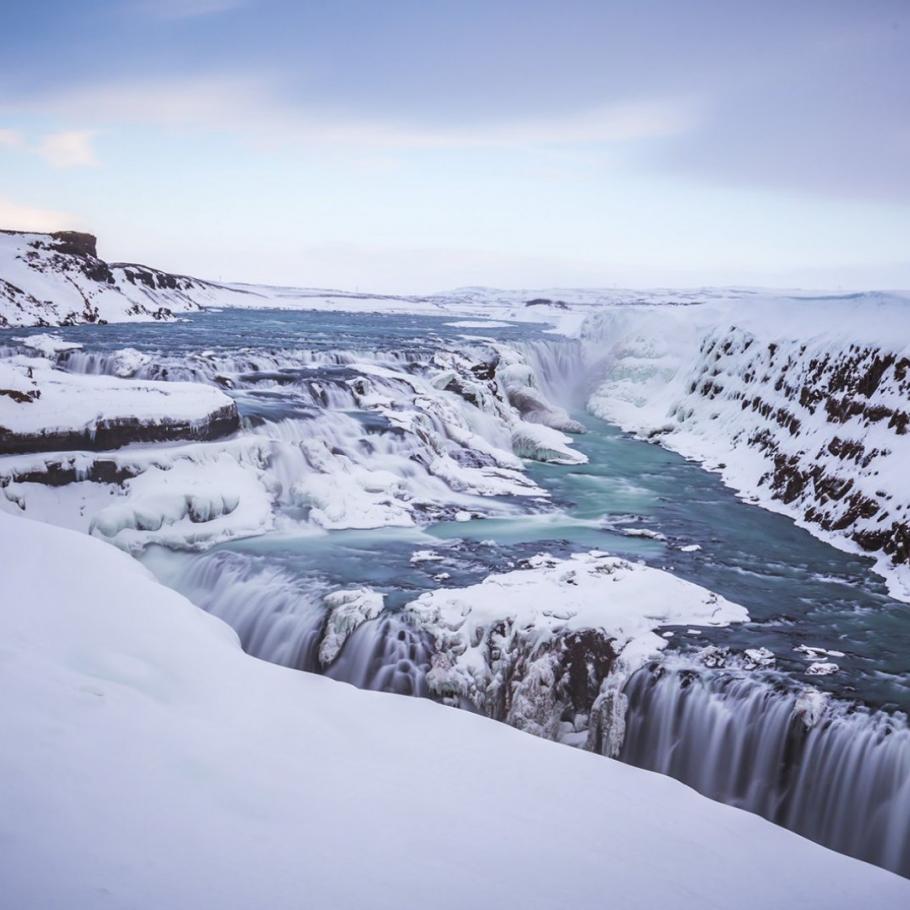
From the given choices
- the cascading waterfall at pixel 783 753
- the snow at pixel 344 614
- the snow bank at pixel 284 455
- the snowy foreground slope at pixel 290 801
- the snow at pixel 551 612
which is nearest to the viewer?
the snowy foreground slope at pixel 290 801

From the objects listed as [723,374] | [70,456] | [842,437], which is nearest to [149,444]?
[70,456]

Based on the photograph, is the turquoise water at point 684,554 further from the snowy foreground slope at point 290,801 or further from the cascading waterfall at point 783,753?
the snowy foreground slope at point 290,801

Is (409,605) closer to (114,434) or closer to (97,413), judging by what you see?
(114,434)

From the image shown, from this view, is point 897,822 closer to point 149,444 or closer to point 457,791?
point 457,791

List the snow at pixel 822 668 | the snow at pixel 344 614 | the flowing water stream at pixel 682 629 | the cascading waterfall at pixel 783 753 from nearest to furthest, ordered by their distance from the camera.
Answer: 1. the cascading waterfall at pixel 783 753
2. the flowing water stream at pixel 682 629
3. the snow at pixel 822 668
4. the snow at pixel 344 614

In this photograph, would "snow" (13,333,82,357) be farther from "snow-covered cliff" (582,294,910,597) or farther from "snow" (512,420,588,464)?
"snow-covered cliff" (582,294,910,597)

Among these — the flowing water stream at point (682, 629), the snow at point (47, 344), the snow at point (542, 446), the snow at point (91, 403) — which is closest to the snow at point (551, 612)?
the flowing water stream at point (682, 629)

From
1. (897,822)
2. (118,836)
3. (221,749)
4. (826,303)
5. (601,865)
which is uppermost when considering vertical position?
(826,303)
